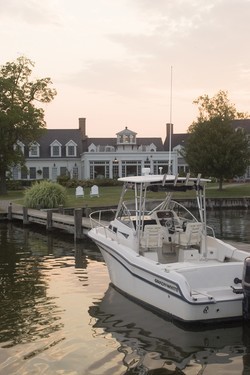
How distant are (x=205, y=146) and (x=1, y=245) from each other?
105ft

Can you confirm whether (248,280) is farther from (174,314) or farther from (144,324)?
(144,324)

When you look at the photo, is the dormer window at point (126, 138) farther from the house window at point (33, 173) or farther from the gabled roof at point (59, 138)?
the house window at point (33, 173)

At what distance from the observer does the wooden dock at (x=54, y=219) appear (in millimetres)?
22594

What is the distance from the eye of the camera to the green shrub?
32.1 meters

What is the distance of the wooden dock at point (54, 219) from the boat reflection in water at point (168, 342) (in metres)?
11.3

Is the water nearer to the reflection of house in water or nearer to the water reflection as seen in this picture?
the reflection of house in water

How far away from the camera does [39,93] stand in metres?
52.0

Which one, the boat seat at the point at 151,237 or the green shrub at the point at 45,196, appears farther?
the green shrub at the point at 45,196

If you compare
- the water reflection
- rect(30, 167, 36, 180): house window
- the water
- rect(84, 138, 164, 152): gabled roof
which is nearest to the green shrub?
the water reflection

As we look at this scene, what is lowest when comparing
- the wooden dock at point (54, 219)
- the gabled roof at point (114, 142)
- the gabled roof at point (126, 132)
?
the wooden dock at point (54, 219)

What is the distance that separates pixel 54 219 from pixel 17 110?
25754mm

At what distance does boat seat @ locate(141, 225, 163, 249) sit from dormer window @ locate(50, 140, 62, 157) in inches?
2566

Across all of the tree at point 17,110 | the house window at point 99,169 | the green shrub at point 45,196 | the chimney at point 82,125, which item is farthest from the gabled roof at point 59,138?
Result: the green shrub at point 45,196

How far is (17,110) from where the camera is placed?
160 feet
